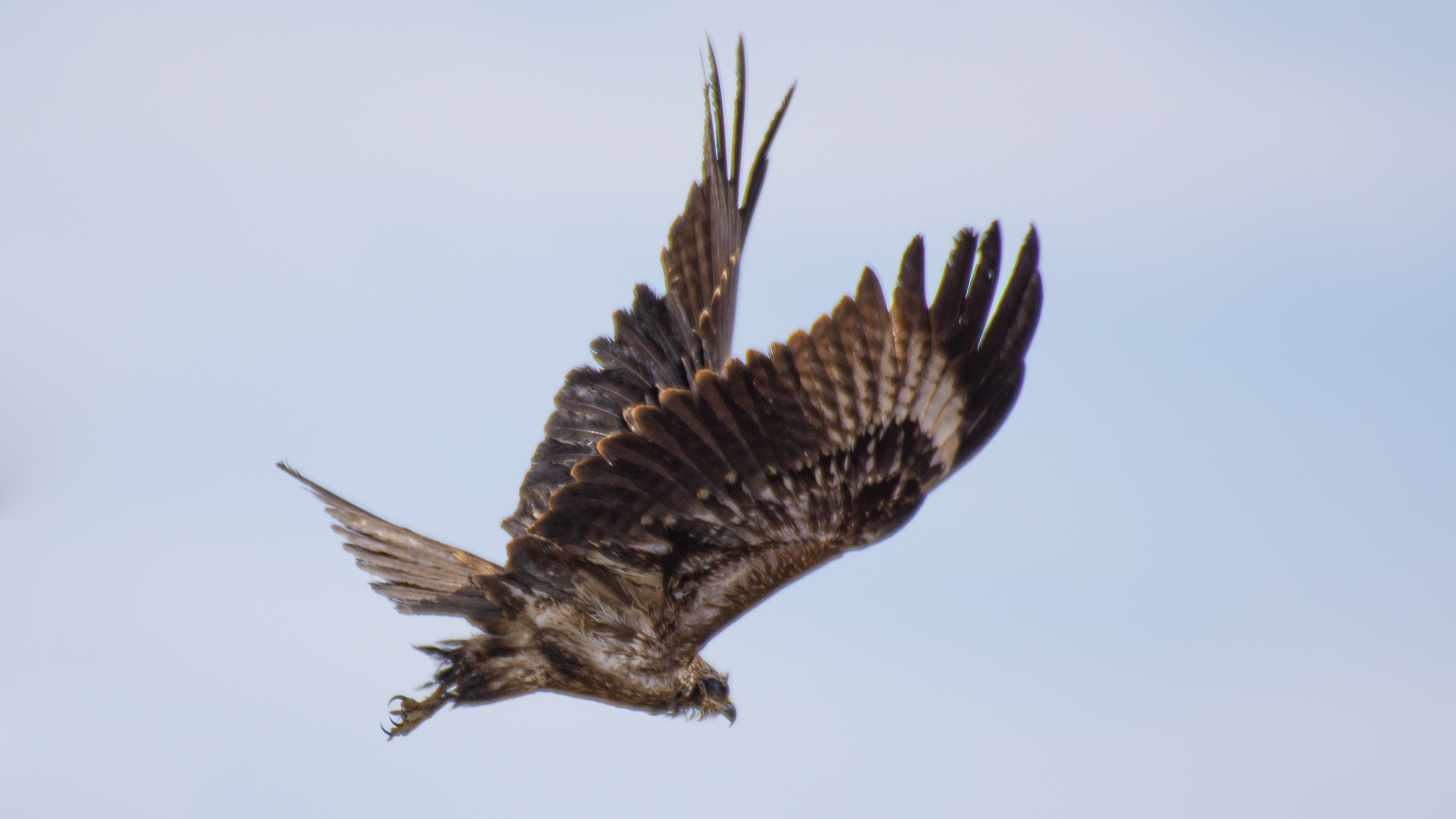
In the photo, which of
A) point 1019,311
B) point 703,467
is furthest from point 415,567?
point 1019,311

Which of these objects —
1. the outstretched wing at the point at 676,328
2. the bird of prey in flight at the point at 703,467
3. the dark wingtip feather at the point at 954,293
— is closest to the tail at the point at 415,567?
the bird of prey in flight at the point at 703,467

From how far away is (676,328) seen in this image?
5.68 meters

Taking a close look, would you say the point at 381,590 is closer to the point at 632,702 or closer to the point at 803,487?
the point at 632,702

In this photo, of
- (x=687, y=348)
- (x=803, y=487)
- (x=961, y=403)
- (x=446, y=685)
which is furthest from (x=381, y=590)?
(x=961, y=403)

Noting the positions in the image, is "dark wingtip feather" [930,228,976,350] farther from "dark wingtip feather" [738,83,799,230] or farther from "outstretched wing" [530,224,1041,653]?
"dark wingtip feather" [738,83,799,230]

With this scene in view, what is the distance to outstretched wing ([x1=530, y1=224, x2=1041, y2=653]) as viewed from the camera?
429cm

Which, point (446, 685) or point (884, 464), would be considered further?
point (446, 685)

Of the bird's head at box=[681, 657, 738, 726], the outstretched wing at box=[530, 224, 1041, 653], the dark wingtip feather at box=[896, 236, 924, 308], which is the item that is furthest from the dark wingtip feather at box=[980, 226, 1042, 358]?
the bird's head at box=[681, 657, 738, 726]

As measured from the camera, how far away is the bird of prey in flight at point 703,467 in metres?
4.32

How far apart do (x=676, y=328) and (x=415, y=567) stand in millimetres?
1511

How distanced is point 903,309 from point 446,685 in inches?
102

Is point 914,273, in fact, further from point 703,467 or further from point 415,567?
point 415,567

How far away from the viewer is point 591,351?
586 centimetres

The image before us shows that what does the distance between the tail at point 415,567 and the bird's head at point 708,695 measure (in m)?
0.92
